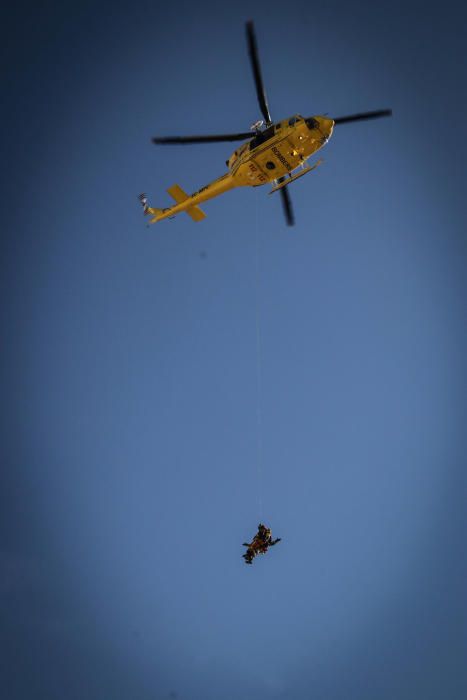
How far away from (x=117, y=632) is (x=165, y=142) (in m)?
57.4

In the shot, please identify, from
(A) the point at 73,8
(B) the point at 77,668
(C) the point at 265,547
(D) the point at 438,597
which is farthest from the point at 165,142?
(B) the point at 77,668

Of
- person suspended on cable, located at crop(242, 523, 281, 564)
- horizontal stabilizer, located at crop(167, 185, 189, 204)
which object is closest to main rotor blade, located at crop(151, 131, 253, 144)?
horizontal stabilizer, located at crop(167, 185, 189, 204)

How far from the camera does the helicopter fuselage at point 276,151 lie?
1658 centimetres

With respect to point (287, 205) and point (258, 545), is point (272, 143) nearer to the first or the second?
point (287, 205)

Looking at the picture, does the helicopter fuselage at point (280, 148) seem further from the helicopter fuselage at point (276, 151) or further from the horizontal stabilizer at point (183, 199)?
the horizontal stabilizer at point (183, 199)

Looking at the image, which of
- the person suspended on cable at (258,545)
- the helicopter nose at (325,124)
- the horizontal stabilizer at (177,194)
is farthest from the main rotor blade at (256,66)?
the person suspended on cable at (258,545)

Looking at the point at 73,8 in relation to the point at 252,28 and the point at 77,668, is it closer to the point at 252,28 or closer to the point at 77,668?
the point at 252,28

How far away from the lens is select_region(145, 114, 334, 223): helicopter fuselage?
16.6 meters

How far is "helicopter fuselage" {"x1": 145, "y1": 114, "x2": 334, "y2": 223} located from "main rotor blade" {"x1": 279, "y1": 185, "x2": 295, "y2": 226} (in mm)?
547

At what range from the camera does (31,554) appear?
57.5 metres

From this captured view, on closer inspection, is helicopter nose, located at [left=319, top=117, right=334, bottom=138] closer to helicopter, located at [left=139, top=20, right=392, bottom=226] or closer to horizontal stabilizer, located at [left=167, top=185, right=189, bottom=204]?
helicopter, located at [left=139, top=20, right=392, bottom=226]

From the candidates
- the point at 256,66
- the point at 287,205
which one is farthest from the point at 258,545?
the point at 256,66

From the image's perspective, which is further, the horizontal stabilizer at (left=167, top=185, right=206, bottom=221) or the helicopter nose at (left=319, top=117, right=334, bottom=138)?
the horizontal stabilizer at (left=167, top=185, right=206, bottom=221)

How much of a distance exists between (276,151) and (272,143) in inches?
11.3
